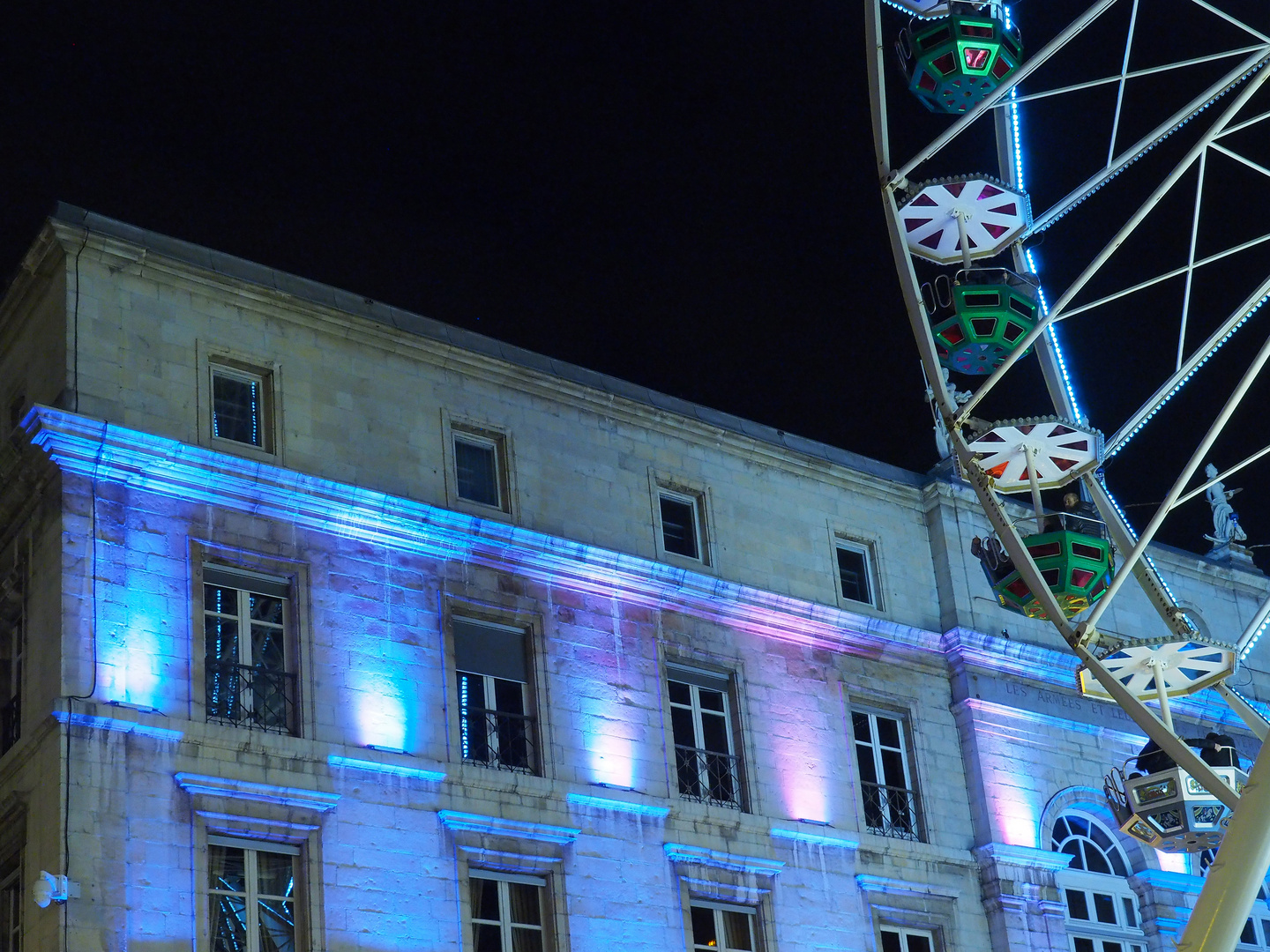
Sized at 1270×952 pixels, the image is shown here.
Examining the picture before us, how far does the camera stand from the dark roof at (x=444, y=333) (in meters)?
27.4

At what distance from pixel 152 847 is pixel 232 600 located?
380 centimetres

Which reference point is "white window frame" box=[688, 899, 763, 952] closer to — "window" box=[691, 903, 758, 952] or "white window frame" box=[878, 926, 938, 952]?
"window" box=[691, 903, 758, 952]

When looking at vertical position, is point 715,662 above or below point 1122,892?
above

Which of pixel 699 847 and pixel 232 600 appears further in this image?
pixel 699 847

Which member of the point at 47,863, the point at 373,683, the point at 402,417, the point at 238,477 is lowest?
the point at 47,863

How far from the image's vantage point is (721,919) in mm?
28828

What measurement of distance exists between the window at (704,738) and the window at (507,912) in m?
3.20

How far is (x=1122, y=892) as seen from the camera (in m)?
34.0

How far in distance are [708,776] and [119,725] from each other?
9.50 meters

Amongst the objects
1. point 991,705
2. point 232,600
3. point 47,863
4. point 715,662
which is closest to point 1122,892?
point 991,705

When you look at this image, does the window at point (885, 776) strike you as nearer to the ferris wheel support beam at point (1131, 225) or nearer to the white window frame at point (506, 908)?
the white window frame at point (506, 908)

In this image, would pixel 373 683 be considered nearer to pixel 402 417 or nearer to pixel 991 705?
pixel 402 417

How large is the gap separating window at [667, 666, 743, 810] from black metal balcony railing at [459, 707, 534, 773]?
2.56 meters

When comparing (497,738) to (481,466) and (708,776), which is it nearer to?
(708,776)
